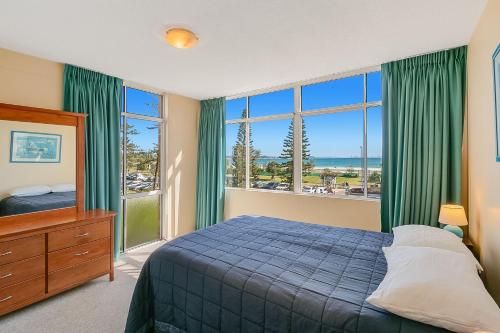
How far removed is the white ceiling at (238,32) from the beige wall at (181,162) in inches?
47.7

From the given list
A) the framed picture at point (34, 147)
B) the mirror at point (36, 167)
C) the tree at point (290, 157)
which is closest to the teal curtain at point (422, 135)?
the tree at point (290, 157)

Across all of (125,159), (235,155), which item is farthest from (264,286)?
(235,155)

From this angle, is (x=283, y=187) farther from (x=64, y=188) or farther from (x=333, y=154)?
(x=64, y=188)

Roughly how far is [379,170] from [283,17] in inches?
88.2

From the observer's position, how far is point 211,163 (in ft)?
15.0

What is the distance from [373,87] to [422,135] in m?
0.93

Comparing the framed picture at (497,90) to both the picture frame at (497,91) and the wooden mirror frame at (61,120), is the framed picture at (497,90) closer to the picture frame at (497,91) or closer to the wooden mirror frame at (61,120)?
the picture frame at (497,91)

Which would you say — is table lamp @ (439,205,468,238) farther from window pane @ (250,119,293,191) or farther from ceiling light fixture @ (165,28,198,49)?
ceiling light fixture @ (165,28,198,49)

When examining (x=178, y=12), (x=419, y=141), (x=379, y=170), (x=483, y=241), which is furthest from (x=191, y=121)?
(x=483, y=241)

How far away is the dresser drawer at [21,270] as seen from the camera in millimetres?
2127

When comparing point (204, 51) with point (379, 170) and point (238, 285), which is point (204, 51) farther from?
point (379, 170)

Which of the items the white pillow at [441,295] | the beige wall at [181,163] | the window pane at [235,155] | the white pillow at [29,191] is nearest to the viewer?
the white pillow at [441,295]

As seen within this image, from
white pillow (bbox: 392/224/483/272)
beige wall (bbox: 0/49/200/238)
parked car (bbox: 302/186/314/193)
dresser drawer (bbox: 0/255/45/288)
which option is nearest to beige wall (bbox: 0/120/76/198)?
dresser drawer (bbox: 0/255/45/288)

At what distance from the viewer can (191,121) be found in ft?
15.5
